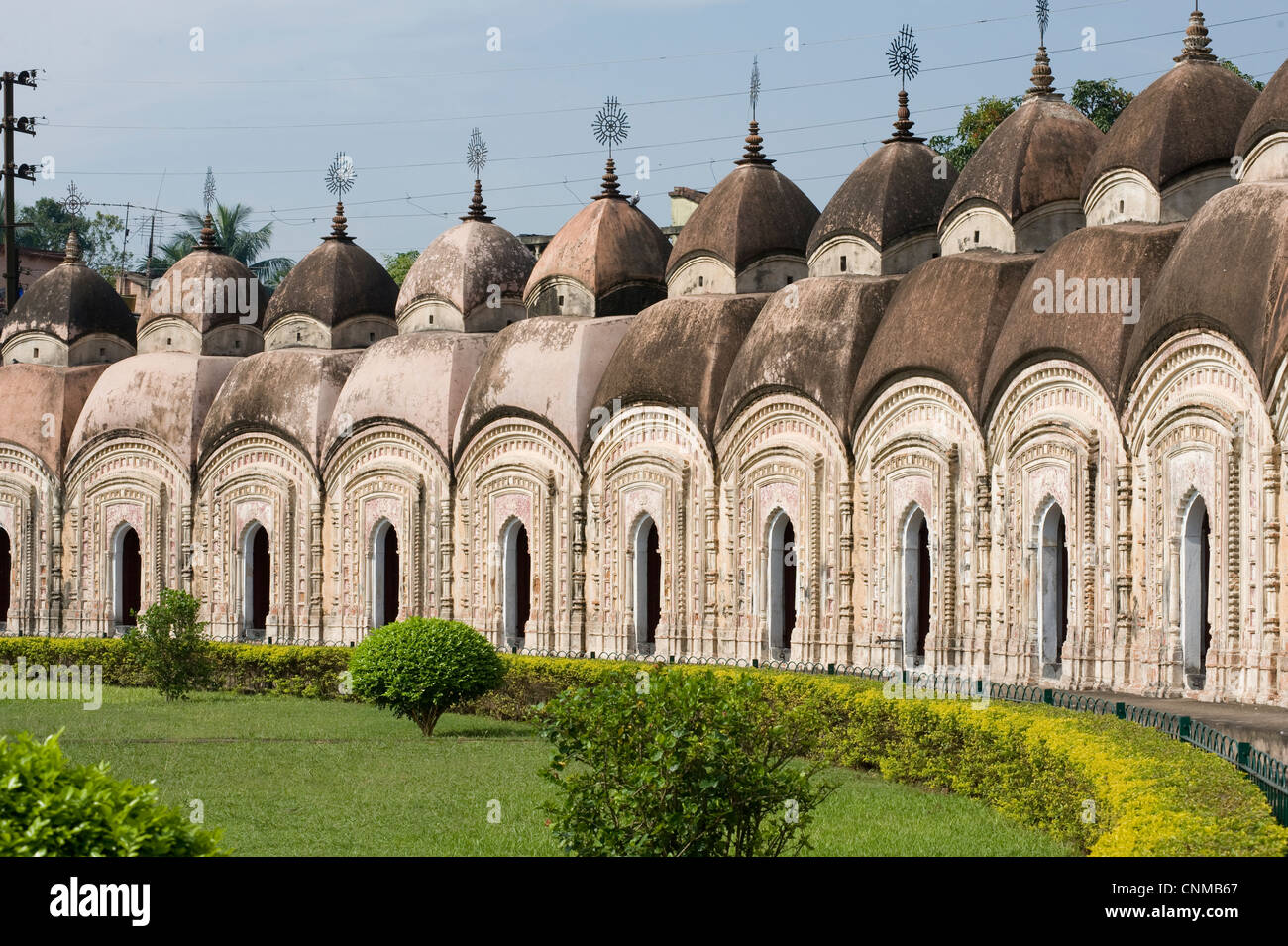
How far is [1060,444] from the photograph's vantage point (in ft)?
60.0

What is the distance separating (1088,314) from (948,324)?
212 cm

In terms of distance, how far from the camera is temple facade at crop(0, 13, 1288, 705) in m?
17.0

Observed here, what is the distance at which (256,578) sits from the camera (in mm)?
28766

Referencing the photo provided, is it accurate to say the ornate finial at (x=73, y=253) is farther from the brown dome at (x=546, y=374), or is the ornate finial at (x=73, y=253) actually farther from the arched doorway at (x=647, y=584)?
the arched doorway at (x=647, y=584)

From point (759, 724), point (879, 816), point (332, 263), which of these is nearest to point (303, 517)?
point (332, 263)

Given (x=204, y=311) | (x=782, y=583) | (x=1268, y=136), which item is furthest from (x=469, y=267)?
(x=1268, y=136)

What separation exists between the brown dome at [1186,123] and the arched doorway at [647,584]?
7.83m

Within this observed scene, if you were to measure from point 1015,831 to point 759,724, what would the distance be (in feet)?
9.97

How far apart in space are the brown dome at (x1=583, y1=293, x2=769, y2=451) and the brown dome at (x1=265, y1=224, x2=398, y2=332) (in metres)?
6.69

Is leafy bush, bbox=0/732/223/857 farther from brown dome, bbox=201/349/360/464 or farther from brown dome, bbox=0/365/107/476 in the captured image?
brown dome, bbox=0/365/107/476

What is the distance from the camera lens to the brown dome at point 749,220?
23.9 m

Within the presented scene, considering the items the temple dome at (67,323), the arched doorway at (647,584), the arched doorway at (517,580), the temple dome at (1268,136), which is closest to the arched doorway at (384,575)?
the arched doorway at (517,580)
